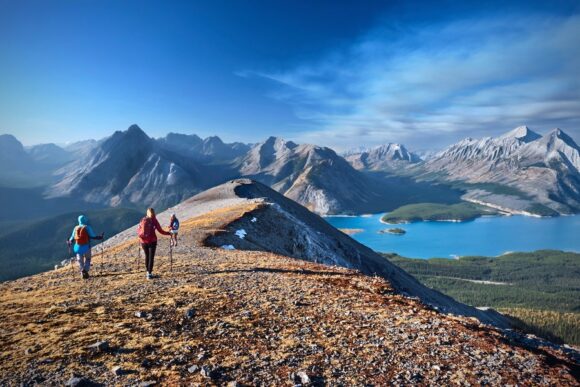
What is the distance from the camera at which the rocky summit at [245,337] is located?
10.9m

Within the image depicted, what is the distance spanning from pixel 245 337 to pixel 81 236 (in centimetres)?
1518

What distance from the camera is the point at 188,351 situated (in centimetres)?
1216

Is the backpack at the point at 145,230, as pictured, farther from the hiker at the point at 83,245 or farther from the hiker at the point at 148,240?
the hiker at the point at 83,245

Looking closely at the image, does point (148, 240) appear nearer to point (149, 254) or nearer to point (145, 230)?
point (145, 230)

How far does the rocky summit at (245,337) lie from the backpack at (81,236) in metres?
2.37

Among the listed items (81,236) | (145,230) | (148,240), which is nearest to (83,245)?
(81,236)

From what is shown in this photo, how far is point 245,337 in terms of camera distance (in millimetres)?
13398

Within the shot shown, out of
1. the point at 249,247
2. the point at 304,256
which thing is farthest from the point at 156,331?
the point at 304,256

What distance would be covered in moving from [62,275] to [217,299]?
1409 cm

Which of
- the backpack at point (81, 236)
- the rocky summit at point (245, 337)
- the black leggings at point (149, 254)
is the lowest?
the rocky summit at point (245, 337)

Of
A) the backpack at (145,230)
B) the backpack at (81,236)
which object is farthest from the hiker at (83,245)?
the backpack at (145,230)

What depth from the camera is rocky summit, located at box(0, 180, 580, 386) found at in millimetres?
10906

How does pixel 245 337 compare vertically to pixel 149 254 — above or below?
below

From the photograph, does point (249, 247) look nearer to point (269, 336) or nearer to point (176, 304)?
point (176, 304)
